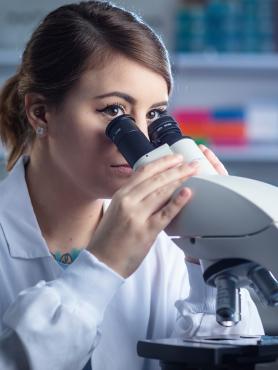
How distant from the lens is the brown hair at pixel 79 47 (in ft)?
4.58

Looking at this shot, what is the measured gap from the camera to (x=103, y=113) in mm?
1355

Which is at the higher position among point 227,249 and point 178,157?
point 178,157

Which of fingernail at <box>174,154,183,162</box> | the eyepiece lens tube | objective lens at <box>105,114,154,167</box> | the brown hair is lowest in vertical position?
the eyepiece lens tube

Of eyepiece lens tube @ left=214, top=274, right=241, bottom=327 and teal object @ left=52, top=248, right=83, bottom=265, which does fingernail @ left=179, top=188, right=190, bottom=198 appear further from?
teal object @ left=52, top=248, right=83, bottom=265

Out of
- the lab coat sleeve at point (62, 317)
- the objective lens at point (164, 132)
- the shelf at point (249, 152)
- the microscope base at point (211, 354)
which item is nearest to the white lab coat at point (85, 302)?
the lab coat sleeve at point (62, 317)

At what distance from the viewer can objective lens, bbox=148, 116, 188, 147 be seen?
1.26m

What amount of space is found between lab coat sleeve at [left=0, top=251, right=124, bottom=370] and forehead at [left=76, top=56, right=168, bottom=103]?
12.4 inches

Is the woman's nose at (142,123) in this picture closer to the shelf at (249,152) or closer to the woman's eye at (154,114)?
the woman's eye at (154,114)

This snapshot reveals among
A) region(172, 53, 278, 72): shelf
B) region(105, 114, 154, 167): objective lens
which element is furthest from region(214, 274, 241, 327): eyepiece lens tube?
region(172, 53, 278, 72): shelf

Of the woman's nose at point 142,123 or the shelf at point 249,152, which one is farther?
the shelf at point 249,152

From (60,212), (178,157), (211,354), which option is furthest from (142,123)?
(211,354)

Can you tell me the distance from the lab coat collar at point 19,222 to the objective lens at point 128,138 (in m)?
0.27

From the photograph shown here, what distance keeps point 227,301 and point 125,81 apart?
16.8 inches

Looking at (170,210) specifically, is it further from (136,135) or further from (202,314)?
(202,314)
